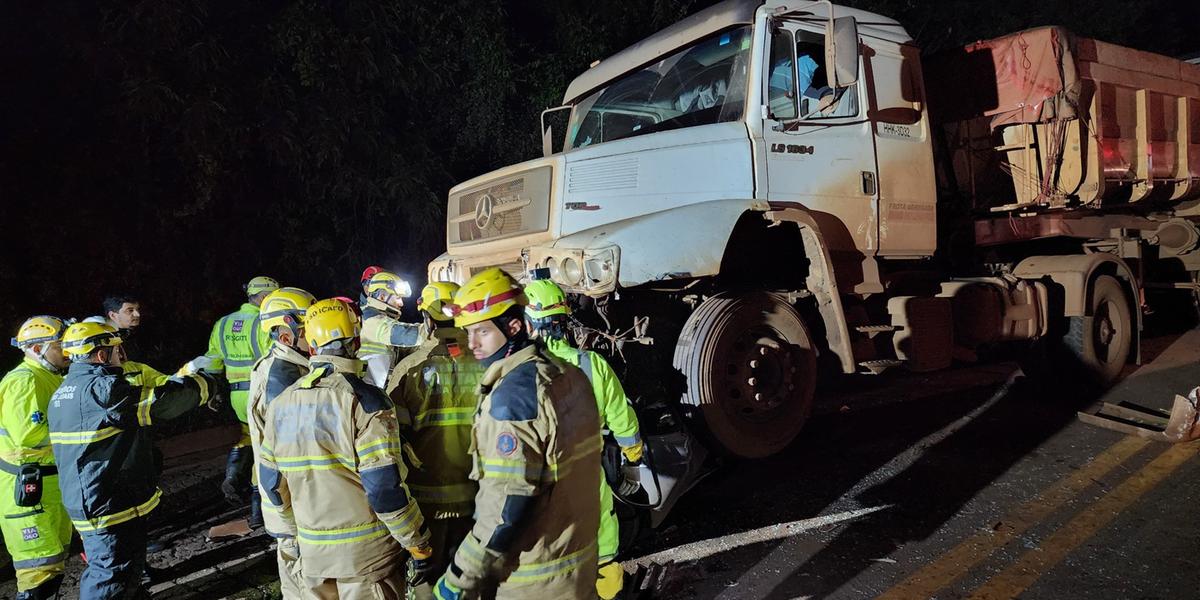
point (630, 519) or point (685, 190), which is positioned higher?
point (685, 190)

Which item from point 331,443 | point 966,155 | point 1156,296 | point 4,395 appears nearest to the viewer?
point 331,443

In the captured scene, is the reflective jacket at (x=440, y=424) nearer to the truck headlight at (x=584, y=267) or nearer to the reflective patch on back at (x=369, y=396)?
the reflective patch on back at (x=369, y=396)

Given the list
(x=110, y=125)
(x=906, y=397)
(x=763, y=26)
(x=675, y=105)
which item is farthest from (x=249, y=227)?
(x=906, y=397)

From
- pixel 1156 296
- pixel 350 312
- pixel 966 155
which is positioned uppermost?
pixel 966 155

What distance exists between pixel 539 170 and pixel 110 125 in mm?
5531

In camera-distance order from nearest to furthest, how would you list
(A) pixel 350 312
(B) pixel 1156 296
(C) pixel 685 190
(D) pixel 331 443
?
(D) pixel 331 443
(A) pixel 350 312
(C) pixel 685 190
(B) pixel 1156 296

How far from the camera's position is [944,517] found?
3.90 m

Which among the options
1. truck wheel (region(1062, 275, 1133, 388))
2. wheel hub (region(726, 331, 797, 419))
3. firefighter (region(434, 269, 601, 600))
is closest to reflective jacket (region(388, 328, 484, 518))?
firefighter (region(434, 269, 601, 600))

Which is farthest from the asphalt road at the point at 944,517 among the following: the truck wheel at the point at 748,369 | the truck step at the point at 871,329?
the truck step at the point at 871,329

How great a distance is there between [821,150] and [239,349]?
4096mm

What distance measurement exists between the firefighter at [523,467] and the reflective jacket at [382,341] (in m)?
A: 2.16

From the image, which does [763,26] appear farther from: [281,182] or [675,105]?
[281,182]

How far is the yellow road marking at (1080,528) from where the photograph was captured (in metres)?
3.14

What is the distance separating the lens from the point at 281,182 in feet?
27.6
